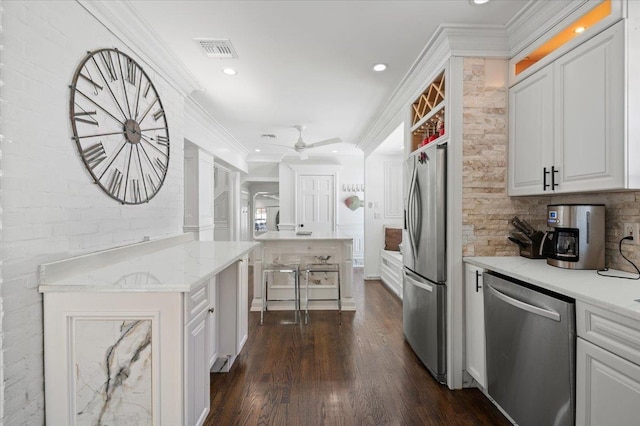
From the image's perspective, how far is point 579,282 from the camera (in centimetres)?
151

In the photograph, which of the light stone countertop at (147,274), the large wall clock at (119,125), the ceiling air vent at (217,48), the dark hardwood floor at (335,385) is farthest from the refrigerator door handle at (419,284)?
the ceiling air vent at (217,48)

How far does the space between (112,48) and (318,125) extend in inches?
116

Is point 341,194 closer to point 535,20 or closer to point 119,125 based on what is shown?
point 535,20

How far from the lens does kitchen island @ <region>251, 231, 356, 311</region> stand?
12.8 feet

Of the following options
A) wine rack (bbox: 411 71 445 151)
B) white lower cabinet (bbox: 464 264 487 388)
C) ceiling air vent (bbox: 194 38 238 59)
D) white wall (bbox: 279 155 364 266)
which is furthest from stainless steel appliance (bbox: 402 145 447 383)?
white wall (bbox: 279 155 364 266)

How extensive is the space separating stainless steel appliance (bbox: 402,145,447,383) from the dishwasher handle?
452 millimetres

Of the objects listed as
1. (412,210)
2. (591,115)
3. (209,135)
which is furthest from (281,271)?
(591,115)

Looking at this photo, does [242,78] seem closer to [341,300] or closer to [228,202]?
[341,300]

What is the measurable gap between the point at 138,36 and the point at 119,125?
68 centimetres

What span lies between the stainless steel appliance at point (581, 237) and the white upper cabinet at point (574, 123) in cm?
17

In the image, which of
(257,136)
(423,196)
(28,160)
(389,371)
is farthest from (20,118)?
(257,136)

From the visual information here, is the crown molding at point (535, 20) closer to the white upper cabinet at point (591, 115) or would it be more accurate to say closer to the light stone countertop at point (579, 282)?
the white upper cabinet at point (591, 115)

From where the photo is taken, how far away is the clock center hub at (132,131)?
6.81ft

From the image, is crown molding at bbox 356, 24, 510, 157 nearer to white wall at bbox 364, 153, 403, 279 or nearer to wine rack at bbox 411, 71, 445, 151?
wine rack at bbox 411, 71, 445, 151
